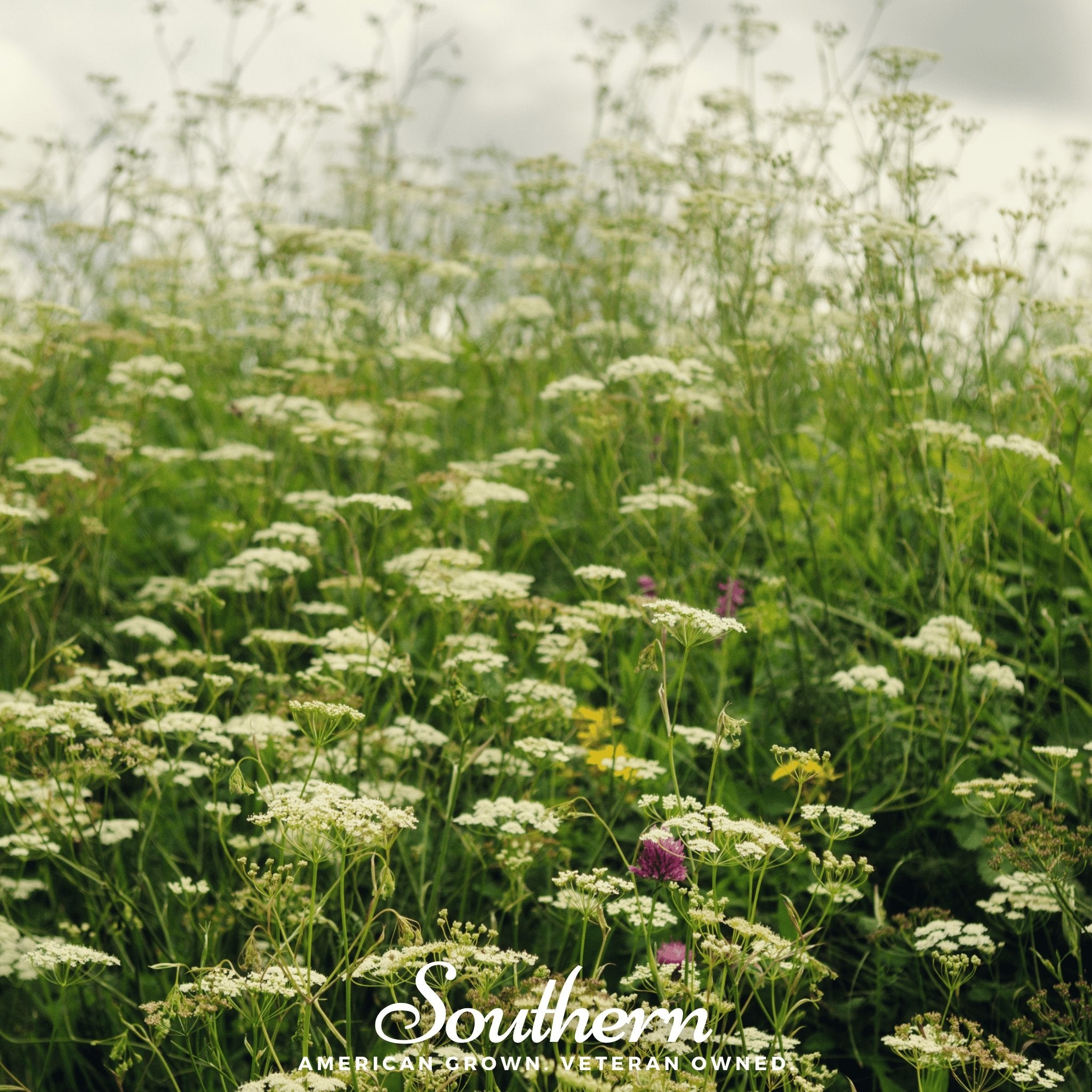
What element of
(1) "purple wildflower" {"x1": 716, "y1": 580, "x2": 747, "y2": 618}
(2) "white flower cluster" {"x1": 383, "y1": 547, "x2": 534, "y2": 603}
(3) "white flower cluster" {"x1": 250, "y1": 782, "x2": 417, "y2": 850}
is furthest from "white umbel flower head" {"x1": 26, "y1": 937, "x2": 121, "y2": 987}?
(1) "purple wildflower" {"x1": 716, "y1": 580, "x2": 747, "y2": 618}

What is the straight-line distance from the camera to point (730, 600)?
14.4ft

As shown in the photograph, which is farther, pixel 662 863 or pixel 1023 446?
pixel 1023 446

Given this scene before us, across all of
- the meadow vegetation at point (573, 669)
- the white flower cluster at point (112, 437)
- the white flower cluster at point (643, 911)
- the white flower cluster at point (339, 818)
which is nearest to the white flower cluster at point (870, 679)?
the meadow vegetation at point (573, 669)

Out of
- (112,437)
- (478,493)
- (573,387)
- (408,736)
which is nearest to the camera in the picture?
(408,736)

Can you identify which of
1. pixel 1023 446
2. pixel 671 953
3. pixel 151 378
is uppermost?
pixel 151 378

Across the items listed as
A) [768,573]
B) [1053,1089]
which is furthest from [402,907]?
[768,573]

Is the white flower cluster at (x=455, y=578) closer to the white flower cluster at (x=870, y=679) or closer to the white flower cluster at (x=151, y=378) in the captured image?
the white flower cluster at (x=870, y=679)

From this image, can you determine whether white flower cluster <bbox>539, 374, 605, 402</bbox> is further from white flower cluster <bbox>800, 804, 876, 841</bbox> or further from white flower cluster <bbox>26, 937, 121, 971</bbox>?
white flower cluster <bbox>26, 937, 121, 971</bbox>

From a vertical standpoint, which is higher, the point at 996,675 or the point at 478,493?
the point at 478,493

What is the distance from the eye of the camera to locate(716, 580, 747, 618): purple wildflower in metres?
4.36

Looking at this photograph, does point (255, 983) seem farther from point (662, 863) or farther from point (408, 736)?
point (408, 736)

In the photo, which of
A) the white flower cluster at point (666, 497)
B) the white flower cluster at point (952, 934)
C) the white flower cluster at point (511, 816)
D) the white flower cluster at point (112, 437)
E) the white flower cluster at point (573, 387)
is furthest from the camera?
the white flower cluster at point (112, 437)

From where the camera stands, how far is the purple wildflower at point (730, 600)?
436cm

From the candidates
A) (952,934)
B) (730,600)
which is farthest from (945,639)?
(952,934)
